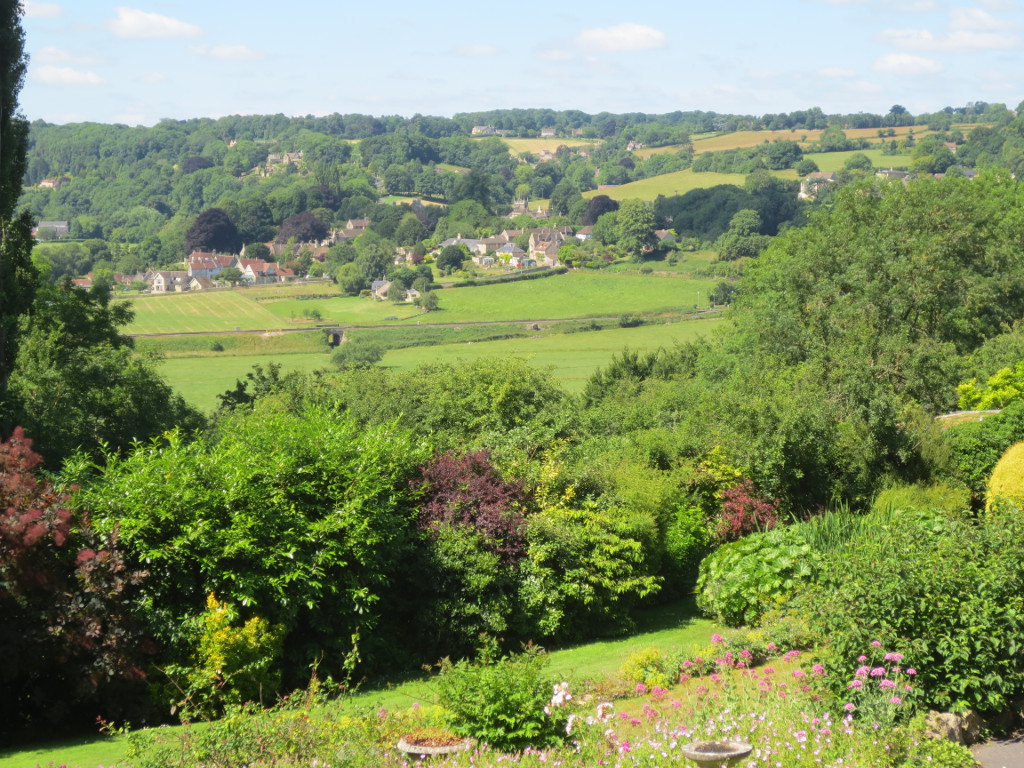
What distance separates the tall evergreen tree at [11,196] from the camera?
26.0m

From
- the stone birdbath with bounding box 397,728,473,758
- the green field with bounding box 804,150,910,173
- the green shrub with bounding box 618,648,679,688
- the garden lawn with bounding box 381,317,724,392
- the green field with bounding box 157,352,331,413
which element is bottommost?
the green field with bounding box 157,352,331,413

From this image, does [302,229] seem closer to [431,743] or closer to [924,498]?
[924,498]

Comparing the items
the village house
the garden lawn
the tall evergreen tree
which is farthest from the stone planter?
the village house

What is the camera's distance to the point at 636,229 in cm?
14262

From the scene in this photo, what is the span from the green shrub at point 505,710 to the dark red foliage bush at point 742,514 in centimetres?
1011

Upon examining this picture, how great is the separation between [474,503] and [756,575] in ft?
13.6

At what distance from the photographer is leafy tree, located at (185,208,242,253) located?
566ft

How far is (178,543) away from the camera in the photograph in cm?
1218

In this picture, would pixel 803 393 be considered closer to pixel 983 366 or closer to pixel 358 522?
pixel 358 522

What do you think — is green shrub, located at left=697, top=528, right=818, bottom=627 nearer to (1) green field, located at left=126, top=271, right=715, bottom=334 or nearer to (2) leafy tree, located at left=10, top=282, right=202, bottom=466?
(2) leafy tree, located at left=10, top=282, right=202, bottom=466

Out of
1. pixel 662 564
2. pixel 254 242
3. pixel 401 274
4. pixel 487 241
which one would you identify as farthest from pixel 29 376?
pixel 254 242

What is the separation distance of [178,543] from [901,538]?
791cm

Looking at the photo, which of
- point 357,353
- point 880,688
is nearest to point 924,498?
point 880,688

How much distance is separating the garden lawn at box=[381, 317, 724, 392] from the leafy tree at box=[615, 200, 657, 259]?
183 feet
